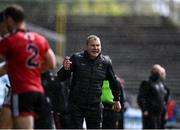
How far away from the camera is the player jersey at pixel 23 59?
9633mm

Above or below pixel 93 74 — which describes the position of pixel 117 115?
below

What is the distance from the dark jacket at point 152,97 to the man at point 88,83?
6148mm

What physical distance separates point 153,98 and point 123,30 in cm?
1731

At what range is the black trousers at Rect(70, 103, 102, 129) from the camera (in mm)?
12922

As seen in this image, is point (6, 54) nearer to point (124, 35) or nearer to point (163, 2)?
point (124, 35)

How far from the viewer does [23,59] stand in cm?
966

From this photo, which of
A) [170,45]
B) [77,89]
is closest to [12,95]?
[77,89]

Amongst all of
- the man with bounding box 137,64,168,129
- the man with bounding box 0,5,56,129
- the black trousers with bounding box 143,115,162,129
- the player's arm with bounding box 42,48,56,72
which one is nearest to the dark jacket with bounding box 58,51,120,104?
the player's arm with bounding box 42,48,56,72

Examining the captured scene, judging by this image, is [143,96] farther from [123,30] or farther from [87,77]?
[123,30]

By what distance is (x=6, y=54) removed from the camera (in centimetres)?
965

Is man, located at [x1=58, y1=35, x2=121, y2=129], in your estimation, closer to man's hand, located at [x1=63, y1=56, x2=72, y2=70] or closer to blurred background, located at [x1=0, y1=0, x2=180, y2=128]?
man's hand, located at [x1=63, y1=56, x2=72, y2=70]

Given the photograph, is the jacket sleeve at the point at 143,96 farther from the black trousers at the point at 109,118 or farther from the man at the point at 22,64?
the man at the point at 22,64

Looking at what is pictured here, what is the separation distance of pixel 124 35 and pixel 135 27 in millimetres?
806

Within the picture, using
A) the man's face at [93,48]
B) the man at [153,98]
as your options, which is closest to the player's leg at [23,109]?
the man's face at [93,48]
